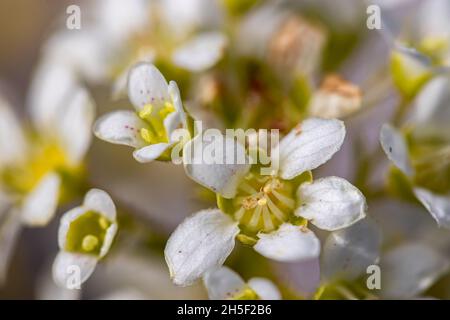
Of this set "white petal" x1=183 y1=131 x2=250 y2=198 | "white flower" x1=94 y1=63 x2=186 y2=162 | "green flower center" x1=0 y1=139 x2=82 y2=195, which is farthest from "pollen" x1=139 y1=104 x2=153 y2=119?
"green flower center" x1=0 y1=139 x2=82 y2=195

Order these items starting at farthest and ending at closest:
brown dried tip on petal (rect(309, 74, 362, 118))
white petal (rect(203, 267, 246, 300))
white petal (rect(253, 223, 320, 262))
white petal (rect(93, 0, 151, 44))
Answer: white petal (rect(93, 0, 151, 44)) < brown dried tip on petal (rect(309, 74, 362, 118)) < white petal (rect(203, 267, 246, 300)) < white petal (rect(253, 223, 320, 262))

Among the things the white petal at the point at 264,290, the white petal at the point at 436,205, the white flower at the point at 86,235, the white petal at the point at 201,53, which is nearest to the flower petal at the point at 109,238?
the white flower at the point at 86,235

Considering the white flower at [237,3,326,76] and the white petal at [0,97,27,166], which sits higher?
the white flower at [237,3,326,76]

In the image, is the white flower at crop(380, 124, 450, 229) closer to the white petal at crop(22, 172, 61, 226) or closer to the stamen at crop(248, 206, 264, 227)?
the stamen at crop(248, 206, 264, 227)

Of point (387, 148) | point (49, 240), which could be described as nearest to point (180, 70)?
point (387, 148)

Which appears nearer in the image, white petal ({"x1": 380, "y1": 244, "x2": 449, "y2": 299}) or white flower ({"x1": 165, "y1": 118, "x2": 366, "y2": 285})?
white flower ({"x1": 165, "y1": 118, "x2": 366, "y2": 285})

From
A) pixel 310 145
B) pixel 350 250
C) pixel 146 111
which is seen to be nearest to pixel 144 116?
pixel 146 111

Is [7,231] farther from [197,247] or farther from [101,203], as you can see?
[197,247]
